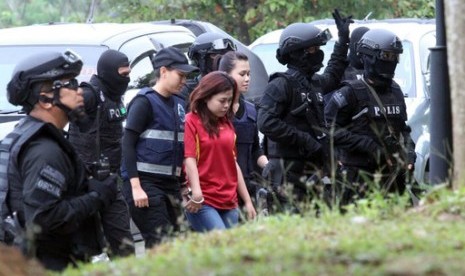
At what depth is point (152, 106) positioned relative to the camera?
9.27 m

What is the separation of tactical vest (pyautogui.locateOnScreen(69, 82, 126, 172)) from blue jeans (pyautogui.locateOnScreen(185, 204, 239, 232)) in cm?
79

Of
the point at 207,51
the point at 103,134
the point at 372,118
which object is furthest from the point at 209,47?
the point at 372,118

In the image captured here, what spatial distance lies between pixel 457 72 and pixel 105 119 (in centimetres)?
307

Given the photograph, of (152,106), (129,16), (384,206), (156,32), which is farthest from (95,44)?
(129,16)

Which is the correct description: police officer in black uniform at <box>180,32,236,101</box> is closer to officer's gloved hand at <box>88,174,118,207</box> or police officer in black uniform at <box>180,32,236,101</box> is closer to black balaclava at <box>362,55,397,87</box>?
black balaclava at <box>362,55,397,87</box>

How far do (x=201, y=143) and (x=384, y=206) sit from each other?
98.0 inches

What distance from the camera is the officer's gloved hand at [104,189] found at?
288 inches

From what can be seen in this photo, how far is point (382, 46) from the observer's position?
9.83m

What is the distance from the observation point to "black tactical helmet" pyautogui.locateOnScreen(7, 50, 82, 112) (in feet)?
24.2

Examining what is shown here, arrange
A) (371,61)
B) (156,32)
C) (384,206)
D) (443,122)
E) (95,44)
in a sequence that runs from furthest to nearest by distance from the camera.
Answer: (156,32) → (95,44) → (371,61) → (443,122) → (384,206)

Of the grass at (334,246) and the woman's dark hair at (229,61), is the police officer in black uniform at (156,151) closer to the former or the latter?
the woman's dark hair at (229,61)

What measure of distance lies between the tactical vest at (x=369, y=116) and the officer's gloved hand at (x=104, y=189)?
108 inches

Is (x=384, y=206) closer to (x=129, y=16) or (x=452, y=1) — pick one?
(x=452, y=1)

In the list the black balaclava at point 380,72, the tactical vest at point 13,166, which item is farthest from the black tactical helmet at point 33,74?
the black balaclava at point 380,72
